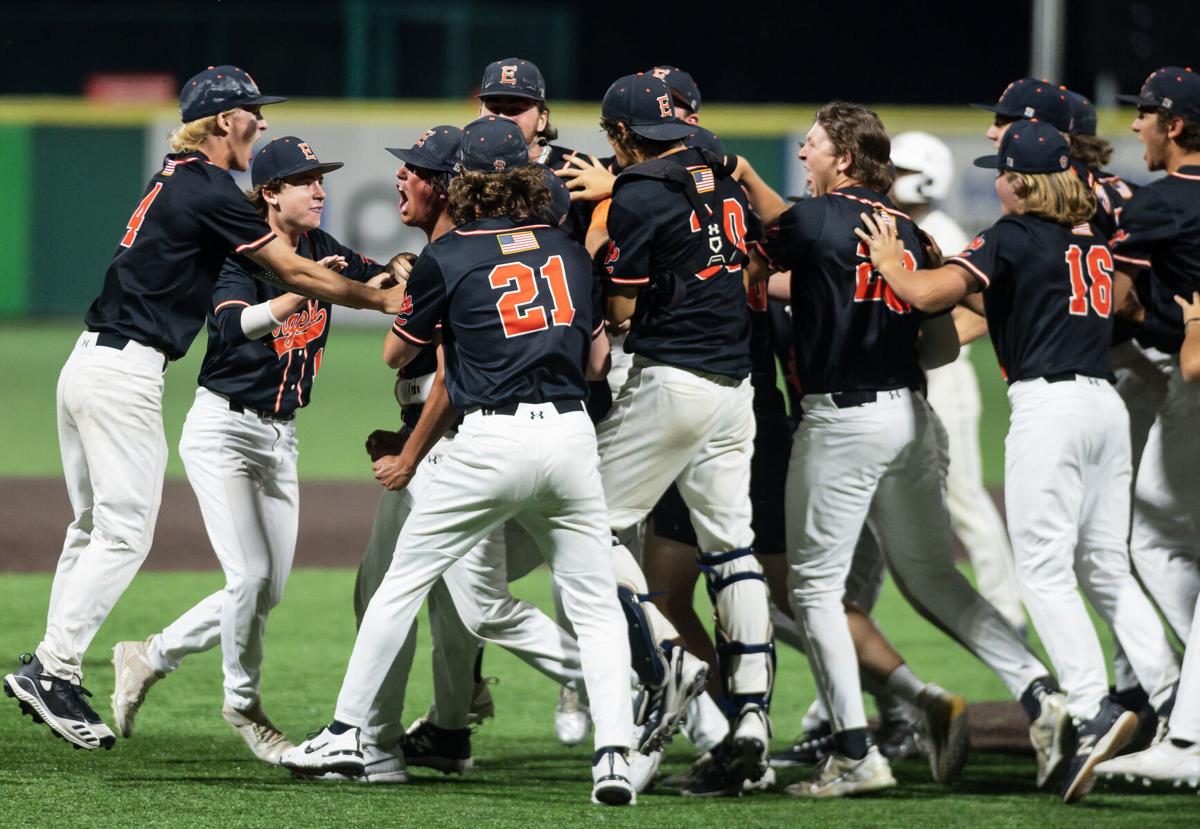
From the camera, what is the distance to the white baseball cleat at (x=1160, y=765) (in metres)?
5.09

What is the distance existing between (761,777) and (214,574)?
14.7 ft

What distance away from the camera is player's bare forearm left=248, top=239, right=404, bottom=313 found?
210 inches

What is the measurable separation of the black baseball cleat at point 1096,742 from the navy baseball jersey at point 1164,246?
1.34 m

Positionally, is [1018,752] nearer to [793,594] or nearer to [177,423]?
[793,594]

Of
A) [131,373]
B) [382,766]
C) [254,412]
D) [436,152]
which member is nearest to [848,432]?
A: [436,152]

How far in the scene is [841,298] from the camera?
5480mm

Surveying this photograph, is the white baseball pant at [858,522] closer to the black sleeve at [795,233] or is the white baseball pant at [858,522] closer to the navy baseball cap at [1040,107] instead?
the black sleeve at [795,233]

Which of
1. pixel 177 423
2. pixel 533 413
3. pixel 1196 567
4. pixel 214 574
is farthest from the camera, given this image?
pixel 177 423

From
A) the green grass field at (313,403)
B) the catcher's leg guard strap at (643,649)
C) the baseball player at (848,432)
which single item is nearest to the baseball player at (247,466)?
the catcher's leg guard strap at (643,649)

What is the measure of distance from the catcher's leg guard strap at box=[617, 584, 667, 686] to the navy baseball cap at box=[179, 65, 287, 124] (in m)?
2.02

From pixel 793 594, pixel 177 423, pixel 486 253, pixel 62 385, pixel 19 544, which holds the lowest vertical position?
pixel 177 423

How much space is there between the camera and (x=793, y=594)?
5.61 metres

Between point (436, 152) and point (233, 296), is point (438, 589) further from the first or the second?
point (436, 152)

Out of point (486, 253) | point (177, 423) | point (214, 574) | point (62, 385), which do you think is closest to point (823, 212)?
point (486, 253)
